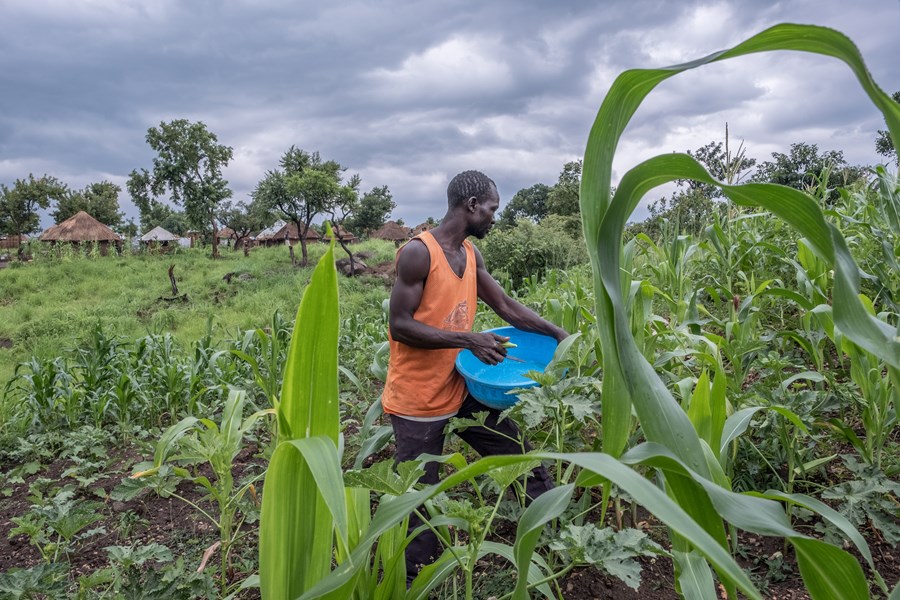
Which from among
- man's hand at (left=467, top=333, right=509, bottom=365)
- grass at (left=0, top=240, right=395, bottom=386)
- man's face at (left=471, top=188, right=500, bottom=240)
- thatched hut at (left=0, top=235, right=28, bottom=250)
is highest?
thatched hut at (left=0, top=235, right=28, bottom=250)

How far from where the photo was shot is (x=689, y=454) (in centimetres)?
→ 73

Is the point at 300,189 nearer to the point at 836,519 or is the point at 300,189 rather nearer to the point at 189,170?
the point at 189,170

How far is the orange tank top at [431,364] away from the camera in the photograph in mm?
1964

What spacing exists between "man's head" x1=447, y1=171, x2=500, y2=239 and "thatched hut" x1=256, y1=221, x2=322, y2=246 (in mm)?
35639

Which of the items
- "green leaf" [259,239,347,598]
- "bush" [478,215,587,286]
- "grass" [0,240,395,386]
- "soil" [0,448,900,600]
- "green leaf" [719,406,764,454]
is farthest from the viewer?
"bush" [478,215,587,286]

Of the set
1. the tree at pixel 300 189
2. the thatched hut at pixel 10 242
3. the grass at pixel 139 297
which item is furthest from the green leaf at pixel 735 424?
the thatched hut at pixel 10 242

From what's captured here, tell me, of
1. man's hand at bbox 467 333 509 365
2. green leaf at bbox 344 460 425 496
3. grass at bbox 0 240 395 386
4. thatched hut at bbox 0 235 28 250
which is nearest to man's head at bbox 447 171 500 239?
man's hand at bbox 467 333 509 365

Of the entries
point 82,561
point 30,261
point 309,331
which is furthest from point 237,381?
point 30,261

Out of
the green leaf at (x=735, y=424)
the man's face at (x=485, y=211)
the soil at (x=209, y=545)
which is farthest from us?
the man's face at (x=485, y=211)

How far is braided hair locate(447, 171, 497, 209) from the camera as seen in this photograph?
2.05 meters

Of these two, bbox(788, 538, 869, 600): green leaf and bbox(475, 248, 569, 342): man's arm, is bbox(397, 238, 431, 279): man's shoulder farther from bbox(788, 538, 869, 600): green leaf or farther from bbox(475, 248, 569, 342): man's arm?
bbox(788, 538, 869, 600): green leaf

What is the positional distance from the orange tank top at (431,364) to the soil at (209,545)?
0.54 m

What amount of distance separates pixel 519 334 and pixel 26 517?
6.23 feet

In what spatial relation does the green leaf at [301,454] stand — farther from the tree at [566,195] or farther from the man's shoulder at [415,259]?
the tree at [566,195]
